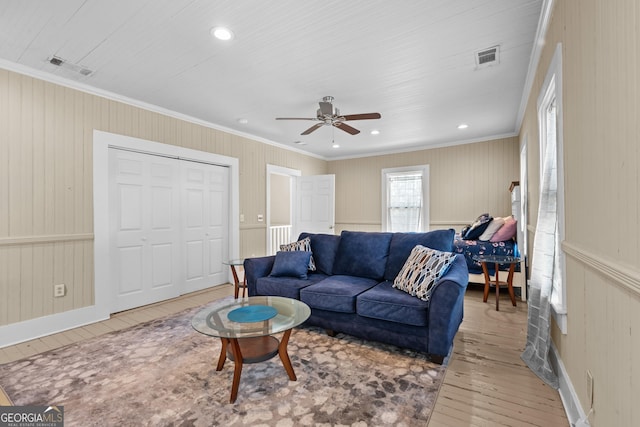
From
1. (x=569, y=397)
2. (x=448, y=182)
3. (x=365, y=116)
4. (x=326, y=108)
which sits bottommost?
(x=569, y=397)

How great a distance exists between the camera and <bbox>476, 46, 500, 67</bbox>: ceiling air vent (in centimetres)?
264

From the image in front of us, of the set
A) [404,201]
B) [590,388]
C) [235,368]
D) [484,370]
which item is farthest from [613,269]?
[404,201]

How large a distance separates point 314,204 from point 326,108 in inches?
109

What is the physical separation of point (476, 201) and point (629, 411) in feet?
17.0

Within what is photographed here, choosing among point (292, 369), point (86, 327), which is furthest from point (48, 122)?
point (292, 369)

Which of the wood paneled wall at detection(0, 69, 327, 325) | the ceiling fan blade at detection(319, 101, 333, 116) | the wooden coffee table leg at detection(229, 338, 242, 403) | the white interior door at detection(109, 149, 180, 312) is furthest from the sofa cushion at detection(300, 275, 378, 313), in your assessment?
the wood paneled wall at detection(0, 69, 327, 325)

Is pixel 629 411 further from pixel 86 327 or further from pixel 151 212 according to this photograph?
pixel 151 212

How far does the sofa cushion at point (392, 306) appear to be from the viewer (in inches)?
95.4

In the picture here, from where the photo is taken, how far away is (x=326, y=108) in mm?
3549

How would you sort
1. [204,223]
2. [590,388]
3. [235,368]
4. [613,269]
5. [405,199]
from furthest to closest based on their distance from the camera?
[405,199] < [204,223] < [235,368] < [590,388] < [613,269]

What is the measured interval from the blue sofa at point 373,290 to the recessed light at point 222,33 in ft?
7.45

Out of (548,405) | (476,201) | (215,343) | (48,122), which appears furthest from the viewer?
(476,201)

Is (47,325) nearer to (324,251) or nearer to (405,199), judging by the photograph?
(324,251)

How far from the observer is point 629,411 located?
1050 millimetres
